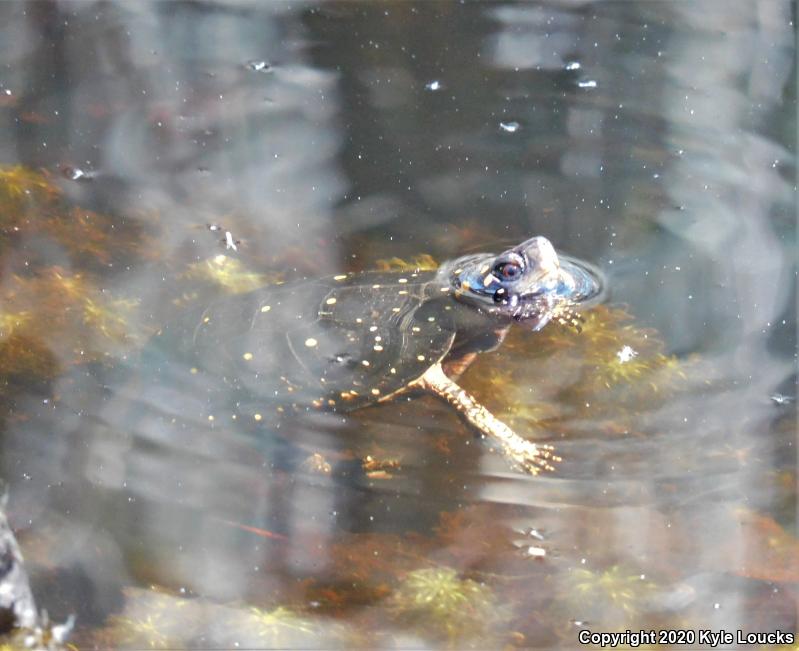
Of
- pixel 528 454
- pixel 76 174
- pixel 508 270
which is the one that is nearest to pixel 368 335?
pixel 508 270

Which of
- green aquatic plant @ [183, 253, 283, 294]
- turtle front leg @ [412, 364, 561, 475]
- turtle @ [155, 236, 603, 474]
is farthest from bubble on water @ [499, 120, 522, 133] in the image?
turtle front leg @ [412, 364, 561, 475]

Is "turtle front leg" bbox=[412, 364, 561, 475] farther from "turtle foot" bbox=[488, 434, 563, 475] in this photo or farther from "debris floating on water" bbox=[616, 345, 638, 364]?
"debris floating on water" bbox=[616, 345, 638, 364]

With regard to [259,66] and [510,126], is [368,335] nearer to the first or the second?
[510,126]

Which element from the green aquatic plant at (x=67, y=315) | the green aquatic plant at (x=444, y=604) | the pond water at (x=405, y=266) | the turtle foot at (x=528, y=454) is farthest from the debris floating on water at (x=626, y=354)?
the green aquatic plant at (x=67, y=315)

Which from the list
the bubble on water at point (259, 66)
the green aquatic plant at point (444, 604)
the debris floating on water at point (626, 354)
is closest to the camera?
the green aquatic plant at point (444, 604)

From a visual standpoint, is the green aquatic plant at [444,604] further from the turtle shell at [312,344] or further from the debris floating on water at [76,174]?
the debris floating on water at [76,174]

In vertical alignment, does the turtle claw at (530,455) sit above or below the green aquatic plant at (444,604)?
above
